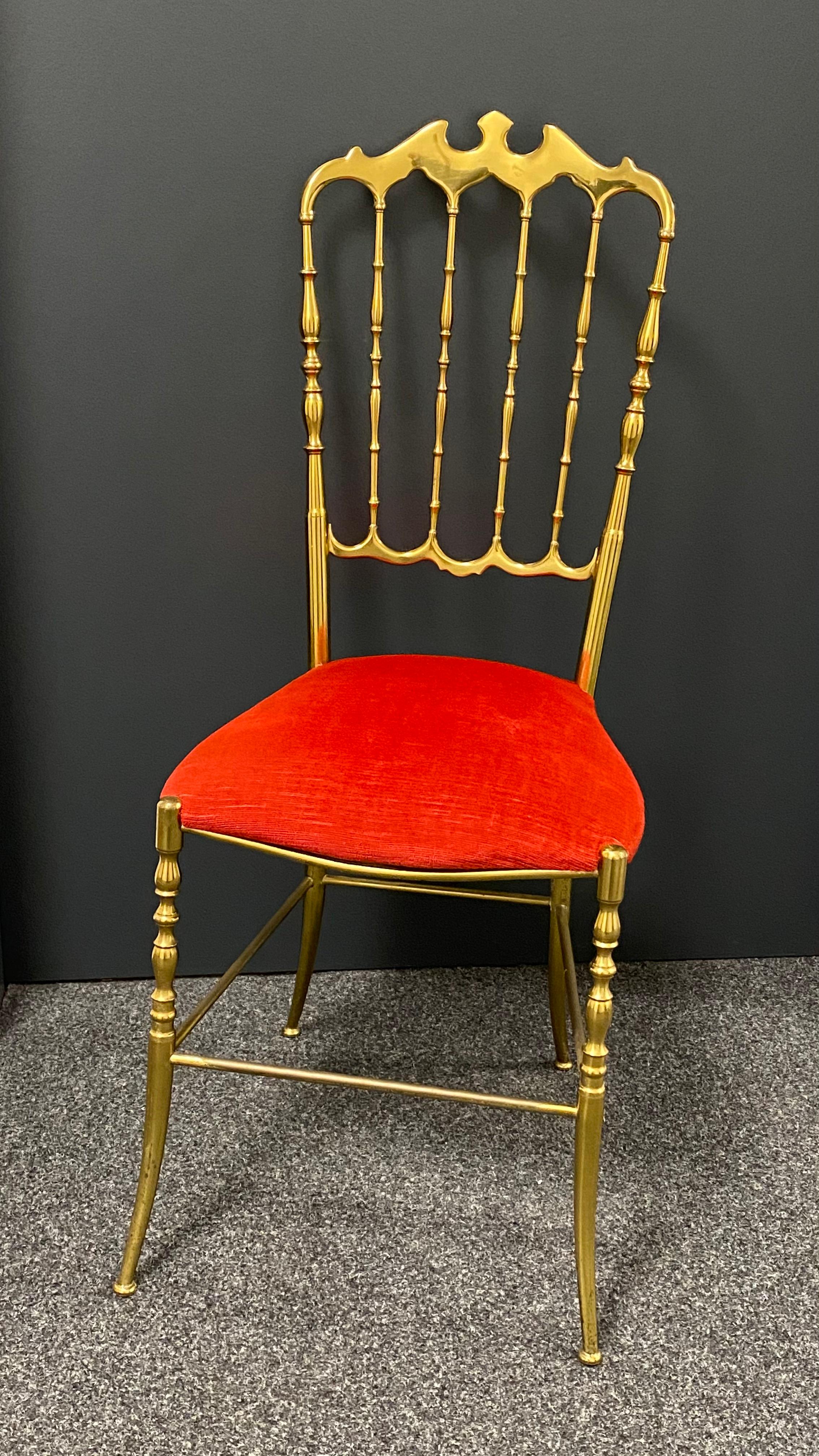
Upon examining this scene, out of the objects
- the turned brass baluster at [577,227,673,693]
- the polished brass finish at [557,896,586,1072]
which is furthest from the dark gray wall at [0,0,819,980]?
the polished brass finish at [557,896,586,1072]

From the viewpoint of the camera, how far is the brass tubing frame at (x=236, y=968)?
125 centimetres

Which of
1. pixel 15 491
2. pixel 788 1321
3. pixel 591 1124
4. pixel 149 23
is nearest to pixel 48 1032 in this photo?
pixel 15 491

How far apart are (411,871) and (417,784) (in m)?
0.08

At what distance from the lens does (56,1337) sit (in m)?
1.16

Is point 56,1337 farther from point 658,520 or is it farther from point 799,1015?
point 658,520

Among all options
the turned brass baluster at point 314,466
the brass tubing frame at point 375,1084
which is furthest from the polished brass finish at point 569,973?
the turned brass baluster at point 314,466

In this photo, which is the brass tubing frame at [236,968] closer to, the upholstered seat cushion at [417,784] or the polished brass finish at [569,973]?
the upholstered seat cushion at [417,784]

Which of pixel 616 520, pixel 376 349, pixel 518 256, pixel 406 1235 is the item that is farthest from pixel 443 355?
pixel 406 1235

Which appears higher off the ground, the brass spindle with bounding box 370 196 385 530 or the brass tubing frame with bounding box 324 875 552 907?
the brass spindle with bounding box 370 196 385 530

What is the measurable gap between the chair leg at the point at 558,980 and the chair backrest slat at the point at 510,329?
0.27 metres

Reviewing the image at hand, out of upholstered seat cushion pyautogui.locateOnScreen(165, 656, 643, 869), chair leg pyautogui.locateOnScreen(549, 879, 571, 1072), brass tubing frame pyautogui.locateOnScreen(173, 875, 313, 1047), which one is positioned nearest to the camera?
upholstered seat cushion pyautogui.locateOnScreen(165, 656, 643, 869)

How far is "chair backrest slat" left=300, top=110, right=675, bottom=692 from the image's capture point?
1456 millimetres

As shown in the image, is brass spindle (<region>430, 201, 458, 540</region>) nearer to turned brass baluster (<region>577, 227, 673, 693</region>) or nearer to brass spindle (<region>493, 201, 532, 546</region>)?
brass spindle (<region>493, 201, 532, 546</region>)

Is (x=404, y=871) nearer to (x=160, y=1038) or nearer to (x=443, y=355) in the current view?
(x=160, y=1038)
